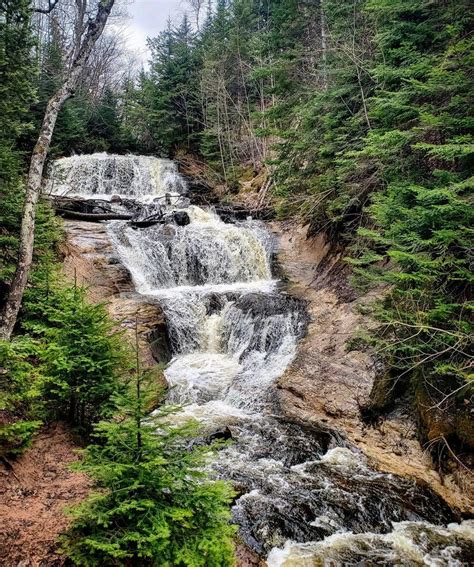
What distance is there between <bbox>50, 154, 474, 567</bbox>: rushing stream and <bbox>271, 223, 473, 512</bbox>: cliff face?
0.27m

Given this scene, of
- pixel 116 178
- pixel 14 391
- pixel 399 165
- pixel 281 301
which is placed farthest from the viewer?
pixel 116 178

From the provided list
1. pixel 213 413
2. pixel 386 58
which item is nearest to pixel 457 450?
pixel 213 413

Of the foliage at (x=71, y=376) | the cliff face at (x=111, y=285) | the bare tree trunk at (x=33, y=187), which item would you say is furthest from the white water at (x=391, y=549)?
Result: the cliff face at (x=111, y=285)

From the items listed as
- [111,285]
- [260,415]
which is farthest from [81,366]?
[111,285]

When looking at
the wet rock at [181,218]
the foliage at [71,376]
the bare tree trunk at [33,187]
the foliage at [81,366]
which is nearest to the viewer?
the foliage at [71,376]

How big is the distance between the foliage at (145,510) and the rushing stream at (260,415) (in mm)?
761

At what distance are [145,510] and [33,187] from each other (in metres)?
5.48

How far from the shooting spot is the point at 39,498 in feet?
12.6

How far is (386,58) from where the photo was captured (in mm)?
8141

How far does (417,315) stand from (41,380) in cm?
493

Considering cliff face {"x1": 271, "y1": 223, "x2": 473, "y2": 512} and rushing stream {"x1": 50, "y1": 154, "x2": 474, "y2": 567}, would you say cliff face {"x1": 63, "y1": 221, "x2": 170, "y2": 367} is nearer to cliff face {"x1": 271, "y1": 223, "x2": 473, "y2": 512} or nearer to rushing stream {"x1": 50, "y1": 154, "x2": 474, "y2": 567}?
rushing stream {"x1": 50, "y1": 154, "x2": 474, "y2": 567}

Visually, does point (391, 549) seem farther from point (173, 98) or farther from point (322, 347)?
point (173, 98)

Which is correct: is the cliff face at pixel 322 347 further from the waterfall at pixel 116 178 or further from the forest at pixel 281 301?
the waterfall at pixel 116 178

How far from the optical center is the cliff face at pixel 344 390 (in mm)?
5881
